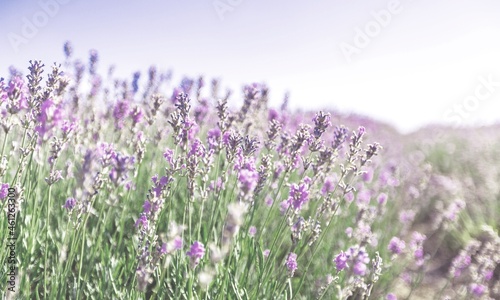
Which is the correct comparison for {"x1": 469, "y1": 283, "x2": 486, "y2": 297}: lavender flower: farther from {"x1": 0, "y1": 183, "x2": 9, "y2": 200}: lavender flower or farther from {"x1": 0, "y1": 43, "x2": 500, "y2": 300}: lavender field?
{"x1": 0, "y1": 183, "x2": 9, "y2": 200}: lavender flower

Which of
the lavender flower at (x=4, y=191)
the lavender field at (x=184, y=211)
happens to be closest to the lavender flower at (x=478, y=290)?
the lavender field at (x=184, y=211)

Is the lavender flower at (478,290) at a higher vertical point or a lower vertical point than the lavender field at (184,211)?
lower

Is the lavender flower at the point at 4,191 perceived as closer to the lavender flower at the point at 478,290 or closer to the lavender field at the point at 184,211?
the lavender field at the point at 184,211

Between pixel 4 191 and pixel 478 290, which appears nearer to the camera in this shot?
pixel 4 191

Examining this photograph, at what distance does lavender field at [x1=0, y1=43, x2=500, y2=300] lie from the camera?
1823 mm

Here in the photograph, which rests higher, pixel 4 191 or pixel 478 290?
pixel 4 191

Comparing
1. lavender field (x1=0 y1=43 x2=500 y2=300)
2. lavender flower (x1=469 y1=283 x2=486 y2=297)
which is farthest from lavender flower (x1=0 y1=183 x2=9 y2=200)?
lavender flower (x1=469 y1=283 x2=486 y2=297)

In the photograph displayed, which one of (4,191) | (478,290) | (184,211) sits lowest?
(478,290)

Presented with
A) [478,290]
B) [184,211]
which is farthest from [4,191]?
[478,290]

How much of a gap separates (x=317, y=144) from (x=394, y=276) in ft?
8.46

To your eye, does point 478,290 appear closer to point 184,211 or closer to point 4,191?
point 184,211

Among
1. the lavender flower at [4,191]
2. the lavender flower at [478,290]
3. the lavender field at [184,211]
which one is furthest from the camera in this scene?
the lavender flower at [478,290]

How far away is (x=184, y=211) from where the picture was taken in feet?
6.90

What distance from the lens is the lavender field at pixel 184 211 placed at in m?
1.82
